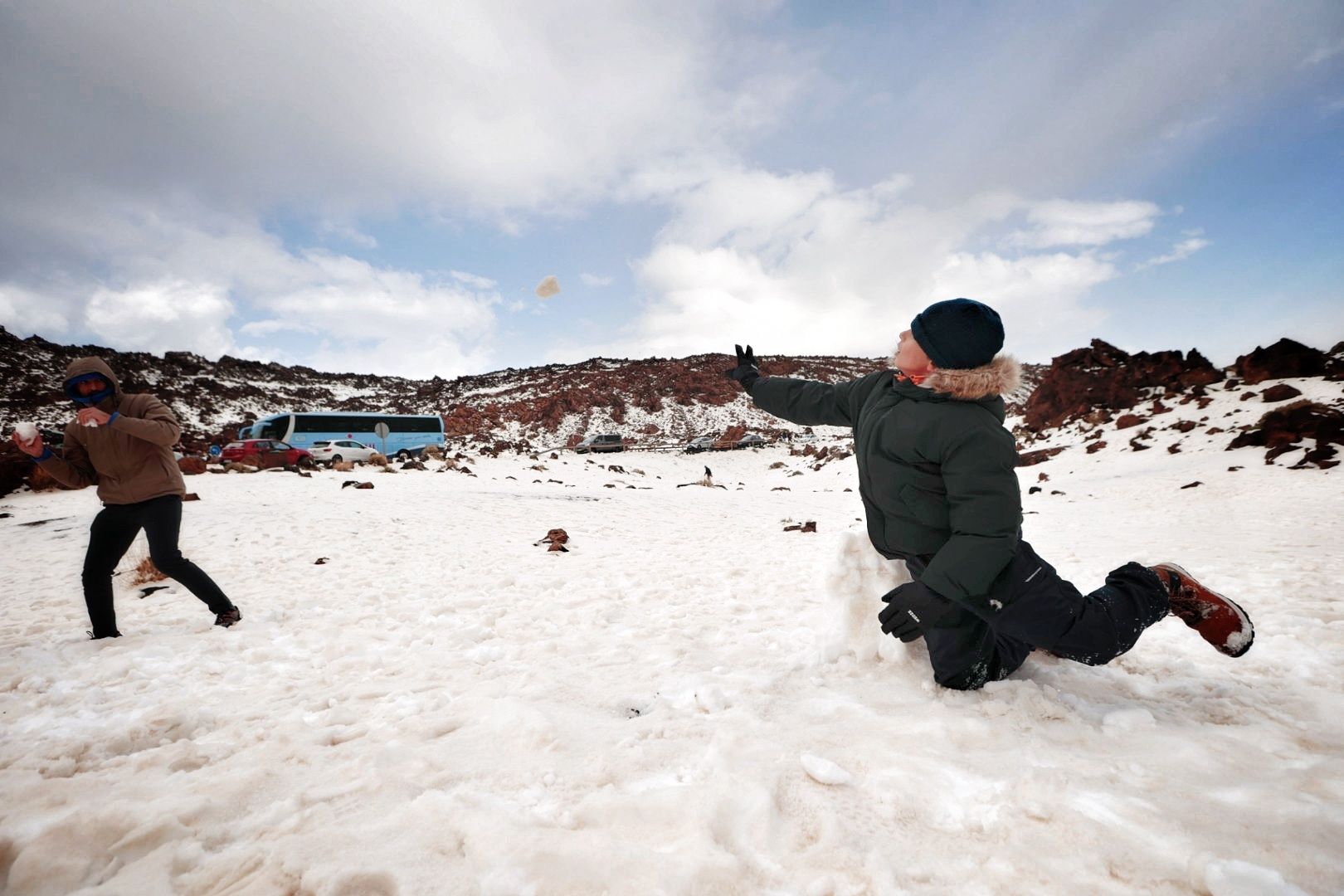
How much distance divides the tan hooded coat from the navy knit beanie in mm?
4762

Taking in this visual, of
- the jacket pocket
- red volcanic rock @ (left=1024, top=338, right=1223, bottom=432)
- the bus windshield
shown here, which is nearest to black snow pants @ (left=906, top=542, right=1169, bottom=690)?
the jacket pocket

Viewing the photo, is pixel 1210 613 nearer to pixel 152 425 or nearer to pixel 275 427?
pixel 152 425

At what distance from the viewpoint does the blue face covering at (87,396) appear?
3529 mm

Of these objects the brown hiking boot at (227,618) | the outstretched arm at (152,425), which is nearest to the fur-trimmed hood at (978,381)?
the outstretched arm at (152,425)

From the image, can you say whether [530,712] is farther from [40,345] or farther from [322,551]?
[40,345]

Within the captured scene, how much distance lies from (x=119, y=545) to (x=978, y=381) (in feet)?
18.1

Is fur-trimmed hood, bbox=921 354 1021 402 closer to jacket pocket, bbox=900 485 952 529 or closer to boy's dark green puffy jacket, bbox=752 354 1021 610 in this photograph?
boy's dark green puffy jacket, bbox=752 354 1021 610

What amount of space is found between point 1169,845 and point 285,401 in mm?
51561

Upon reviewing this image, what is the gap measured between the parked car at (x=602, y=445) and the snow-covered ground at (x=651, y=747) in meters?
25.2

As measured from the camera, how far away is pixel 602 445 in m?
30.5

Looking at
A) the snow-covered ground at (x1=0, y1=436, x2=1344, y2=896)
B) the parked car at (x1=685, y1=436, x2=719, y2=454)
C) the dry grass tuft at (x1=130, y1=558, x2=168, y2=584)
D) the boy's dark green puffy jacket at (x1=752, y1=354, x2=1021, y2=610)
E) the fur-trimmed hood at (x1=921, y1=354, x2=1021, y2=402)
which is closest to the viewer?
the snow-covered ground at (x1=0, y1=436, x2=1344, y2=896)

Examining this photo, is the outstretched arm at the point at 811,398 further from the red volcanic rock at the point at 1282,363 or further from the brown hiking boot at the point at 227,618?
the red volcanic rock at the point at 1282,363

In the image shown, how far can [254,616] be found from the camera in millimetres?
4348

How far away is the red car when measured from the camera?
1883 cm
